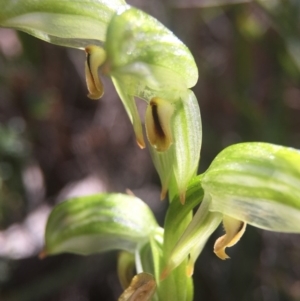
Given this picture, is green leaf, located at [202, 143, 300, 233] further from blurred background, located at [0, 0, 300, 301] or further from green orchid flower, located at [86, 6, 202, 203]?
blurred background, located at [0, 0, 300, 301]

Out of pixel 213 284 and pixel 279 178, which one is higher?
pixel 279 178

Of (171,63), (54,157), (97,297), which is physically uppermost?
(171,63)

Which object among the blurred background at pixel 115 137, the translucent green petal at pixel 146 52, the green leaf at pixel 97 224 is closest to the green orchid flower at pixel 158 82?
the translucent green petal at pixel 146 52

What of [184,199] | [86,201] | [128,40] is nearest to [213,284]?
[86,201]

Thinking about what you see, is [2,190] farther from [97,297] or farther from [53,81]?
[53,81]

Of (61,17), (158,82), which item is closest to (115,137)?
(61,17)

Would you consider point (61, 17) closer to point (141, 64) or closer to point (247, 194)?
point (141, 64)
